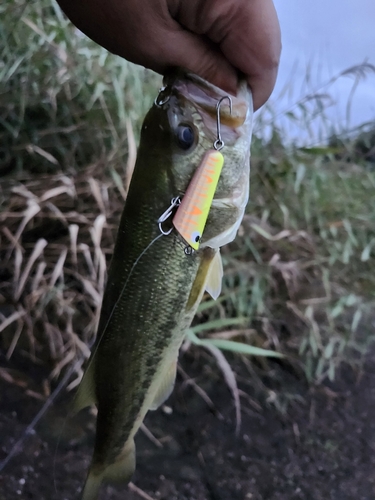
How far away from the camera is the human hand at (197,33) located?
0.75m

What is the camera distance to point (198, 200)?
0.70 m

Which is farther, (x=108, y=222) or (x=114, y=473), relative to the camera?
(x=108, y=222)

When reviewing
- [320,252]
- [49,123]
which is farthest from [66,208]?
[320,252]

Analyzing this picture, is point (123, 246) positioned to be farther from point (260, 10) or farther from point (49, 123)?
point (49, 123)

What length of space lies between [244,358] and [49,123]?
1.13m

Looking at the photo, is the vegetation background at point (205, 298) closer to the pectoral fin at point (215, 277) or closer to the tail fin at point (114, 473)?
the tail fin at point (114, 473)

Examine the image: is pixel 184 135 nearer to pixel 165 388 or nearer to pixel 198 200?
pixel 198 200

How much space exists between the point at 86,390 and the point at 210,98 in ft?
1.86

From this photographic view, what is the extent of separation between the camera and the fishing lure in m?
0.70

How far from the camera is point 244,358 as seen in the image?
66.1 inches

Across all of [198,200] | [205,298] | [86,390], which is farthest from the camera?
[205,298]

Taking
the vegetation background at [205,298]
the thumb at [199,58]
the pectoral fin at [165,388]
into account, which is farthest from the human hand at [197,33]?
the vegetation background at [205,298]

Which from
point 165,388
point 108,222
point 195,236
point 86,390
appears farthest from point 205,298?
point 195,236

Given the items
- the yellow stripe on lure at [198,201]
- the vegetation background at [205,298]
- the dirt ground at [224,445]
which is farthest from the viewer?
the vegetation background at [205,298]
